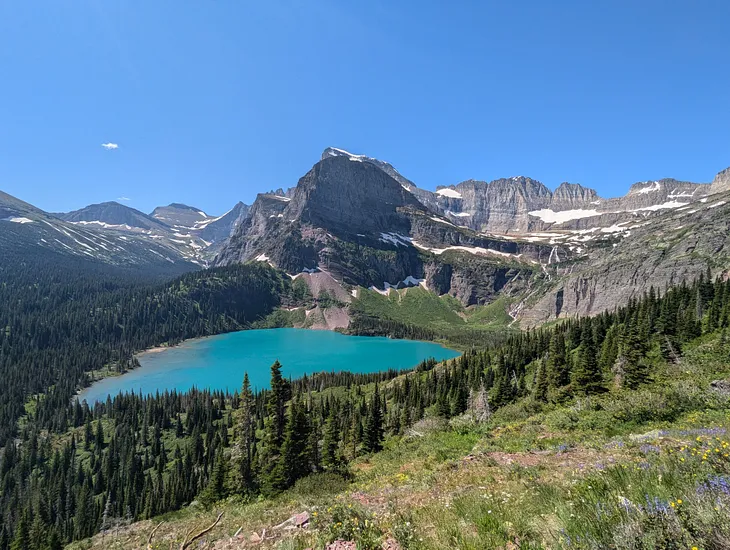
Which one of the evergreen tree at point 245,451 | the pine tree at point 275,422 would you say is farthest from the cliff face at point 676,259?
the evergreen tree at point 245,451

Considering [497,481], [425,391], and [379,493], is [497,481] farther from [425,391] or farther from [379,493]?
[425,391]

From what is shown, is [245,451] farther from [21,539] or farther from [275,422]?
[21,539]

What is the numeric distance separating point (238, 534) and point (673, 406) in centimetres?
1946

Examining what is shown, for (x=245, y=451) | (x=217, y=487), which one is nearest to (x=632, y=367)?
(x=245, y=451)

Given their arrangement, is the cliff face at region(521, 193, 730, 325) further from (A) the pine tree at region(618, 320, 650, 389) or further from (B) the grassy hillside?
(B) the grassy hillside

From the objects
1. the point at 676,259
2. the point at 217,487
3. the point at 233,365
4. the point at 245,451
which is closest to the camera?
the point at 217,487

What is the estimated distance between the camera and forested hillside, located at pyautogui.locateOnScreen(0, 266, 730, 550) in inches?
1430

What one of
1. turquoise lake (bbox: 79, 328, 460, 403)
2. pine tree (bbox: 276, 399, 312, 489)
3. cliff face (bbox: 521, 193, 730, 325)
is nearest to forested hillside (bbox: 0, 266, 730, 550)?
pine tree (bbox: 276, 399, 312, 489)

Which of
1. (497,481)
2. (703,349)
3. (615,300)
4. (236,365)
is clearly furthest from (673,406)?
(615,300)

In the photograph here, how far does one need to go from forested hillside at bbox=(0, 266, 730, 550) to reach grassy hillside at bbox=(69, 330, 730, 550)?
551cm

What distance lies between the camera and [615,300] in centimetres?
18800

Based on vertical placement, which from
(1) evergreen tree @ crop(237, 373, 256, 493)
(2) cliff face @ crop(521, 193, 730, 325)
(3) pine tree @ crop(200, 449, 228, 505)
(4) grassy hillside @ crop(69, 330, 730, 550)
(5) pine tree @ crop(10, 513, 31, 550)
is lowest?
(5) pine tree @ crop(10, 513, 31, 550)

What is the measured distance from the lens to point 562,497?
709 cm

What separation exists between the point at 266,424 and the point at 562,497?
5113 cm
